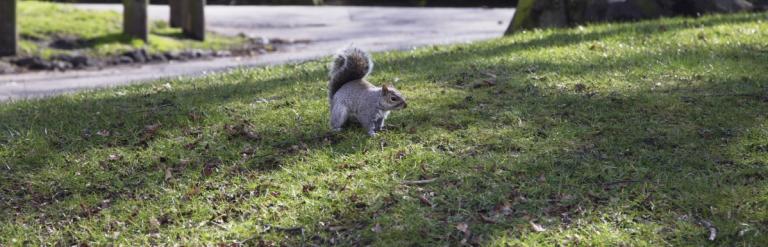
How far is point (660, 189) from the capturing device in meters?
5.33

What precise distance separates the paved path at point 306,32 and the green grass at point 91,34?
1136 mm

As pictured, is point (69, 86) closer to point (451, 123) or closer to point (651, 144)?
point (451, 123)

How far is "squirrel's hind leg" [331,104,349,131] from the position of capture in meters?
6.38

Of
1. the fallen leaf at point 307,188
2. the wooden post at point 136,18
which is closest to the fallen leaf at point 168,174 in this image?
the fallen leaf at point 307,188

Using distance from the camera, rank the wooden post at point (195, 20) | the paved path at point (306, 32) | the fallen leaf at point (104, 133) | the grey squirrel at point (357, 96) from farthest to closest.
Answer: the wooden post at point (195, 20) → the paved path at point (306, 32) → the fallen leaf at point (104, 133) → the grey squirrel at point (357, 96)

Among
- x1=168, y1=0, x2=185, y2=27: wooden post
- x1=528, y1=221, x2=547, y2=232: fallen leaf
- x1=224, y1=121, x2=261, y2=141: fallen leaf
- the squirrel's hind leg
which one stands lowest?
x1=168, y1=0, x2=185, y2=27: wooden post

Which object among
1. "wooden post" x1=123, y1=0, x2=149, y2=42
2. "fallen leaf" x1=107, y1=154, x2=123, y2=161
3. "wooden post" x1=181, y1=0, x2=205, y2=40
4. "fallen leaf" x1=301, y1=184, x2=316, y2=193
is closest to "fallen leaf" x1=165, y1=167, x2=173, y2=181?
"fallen leaf" x1=107, y1=154, x2=123, y2=161

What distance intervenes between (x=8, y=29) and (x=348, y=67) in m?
9.28

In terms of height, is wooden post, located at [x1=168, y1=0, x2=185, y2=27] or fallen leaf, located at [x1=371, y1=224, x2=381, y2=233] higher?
fallen leaf, located at [x1=371, y1=224, x2=381, y2=233]

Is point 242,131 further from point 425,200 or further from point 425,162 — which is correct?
point 425,200

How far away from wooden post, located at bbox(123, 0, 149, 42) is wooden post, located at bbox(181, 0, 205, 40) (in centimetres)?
110

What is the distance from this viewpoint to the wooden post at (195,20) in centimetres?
1666

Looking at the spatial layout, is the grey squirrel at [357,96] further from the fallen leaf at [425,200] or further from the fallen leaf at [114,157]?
the fallen leaf at [114,157]

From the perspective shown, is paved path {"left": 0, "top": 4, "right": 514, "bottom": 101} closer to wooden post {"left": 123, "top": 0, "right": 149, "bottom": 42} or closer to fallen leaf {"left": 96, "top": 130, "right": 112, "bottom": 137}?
wooden post {"left": 123, "top": 0, "right": 149, "bottom": 42}
